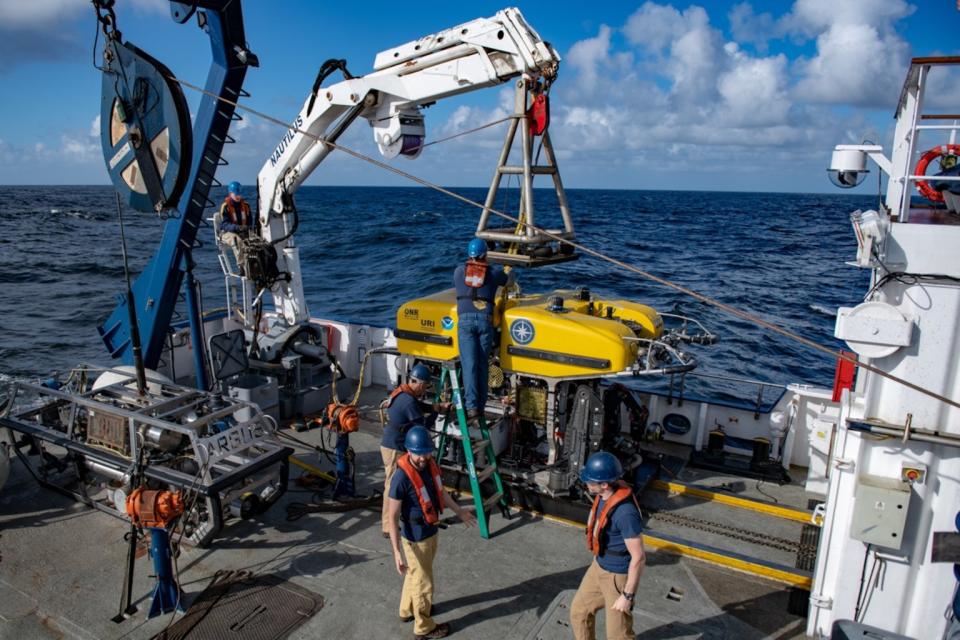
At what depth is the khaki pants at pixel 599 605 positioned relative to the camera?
4.39 metres

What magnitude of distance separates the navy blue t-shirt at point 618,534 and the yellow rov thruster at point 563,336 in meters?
2.44

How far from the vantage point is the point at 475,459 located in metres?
7.48

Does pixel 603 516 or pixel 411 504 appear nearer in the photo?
pixel 603 516

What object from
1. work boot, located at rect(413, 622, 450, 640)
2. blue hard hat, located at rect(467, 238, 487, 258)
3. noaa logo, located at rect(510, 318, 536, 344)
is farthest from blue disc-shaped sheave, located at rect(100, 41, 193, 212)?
work boot, located at rect(413, 622, 450, 640)

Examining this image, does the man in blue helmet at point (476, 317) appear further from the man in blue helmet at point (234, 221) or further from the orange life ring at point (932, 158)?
the man in blue helmet at point (234, 221)

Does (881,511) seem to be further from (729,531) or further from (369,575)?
(369,575)

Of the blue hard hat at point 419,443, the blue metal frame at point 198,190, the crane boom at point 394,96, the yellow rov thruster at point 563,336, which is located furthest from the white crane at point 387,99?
the blue hard hat at point 419,443

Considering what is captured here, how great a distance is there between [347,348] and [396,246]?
35.2 m

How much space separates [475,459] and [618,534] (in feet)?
10.8

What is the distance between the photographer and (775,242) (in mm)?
48750

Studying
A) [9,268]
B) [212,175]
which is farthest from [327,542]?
[9,268]

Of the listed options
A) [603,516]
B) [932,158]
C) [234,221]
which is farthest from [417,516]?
[234,221]

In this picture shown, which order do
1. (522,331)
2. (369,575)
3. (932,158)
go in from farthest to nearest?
(522,331), (932,158), (369,575)

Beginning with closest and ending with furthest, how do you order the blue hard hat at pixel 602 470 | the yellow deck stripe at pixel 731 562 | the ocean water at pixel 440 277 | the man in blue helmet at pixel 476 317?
the blue hard hat at pixel 602 470, the yellow deck stripe at pixel 731 562, the man in blue helmet at pixel 476 317, the ocean water at pixel 440 277
